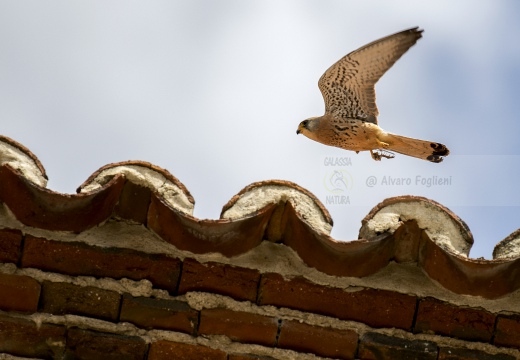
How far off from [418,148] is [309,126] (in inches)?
58.7

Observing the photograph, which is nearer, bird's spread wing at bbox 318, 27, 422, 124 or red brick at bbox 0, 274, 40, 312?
red brick at bbox 0, 274, 40, 312

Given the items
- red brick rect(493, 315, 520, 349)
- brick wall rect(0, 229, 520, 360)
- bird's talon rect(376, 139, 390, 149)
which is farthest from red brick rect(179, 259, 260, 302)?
bird's talon rect(376, 139, 390, 149)

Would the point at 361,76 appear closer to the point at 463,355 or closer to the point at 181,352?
the point at 463,355

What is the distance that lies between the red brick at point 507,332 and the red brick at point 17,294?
4.64 ft

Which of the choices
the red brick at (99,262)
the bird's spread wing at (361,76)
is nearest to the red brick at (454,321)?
the red brick at (99,262)

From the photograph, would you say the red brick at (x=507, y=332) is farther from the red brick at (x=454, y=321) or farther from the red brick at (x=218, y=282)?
the red brick at (x=218, y=282)

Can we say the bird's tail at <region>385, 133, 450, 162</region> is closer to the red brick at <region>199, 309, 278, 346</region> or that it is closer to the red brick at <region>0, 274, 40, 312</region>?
the red brick at <region>199, 309, 278, 346</region>

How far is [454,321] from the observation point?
111 inches

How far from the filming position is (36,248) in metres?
2.78

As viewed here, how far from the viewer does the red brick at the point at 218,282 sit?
280 centimetres

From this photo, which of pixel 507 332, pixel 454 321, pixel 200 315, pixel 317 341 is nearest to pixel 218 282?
pixel 200 315

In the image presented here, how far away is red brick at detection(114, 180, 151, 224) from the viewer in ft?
9.11

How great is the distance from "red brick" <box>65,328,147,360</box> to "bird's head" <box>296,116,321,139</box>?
235 inches

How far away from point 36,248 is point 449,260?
49.4 inches
